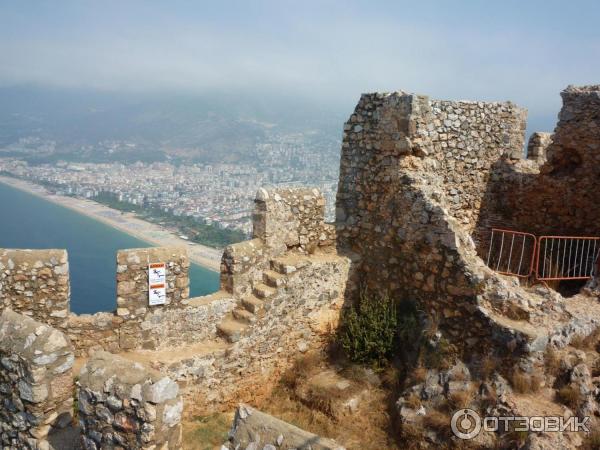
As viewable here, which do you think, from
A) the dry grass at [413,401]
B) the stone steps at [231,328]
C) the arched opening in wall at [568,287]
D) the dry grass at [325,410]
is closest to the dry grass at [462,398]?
the dry grass at [413,401]

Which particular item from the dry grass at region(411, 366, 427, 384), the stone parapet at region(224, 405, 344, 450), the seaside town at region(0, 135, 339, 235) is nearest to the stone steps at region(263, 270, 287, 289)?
the dry grass at region(411, 366, 427, 384)

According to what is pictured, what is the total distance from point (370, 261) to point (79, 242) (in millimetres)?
32733

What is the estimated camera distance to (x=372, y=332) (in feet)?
26.1

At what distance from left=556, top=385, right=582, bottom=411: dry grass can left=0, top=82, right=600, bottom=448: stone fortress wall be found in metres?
0.56

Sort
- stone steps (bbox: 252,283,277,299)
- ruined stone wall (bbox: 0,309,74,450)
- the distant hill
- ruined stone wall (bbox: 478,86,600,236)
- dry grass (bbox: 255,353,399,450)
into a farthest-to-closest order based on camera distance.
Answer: the distant hill
ruined stone wall (bbox: 478,86,600,236)
stone steps (bbox: 252,283,277,299)
dry grass (bbox: 255,353,399,450)
ruined stone wall (bbox: 0,309,74,450)

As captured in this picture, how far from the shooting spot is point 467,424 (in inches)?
238

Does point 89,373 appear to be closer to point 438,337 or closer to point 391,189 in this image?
point 438,337

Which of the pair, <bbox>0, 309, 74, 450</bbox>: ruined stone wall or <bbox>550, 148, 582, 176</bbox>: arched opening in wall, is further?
<bbox>550, 148, 582, 176</bbox>: arched opening in wall

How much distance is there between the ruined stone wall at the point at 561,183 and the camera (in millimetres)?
9188

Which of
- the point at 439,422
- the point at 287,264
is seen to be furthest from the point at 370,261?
the point at 439,422

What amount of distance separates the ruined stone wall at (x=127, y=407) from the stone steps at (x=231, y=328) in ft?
11.8

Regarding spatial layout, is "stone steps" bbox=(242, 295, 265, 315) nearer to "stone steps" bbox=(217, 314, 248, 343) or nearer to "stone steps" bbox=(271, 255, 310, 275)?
"stone steps" bbox=(217, 314, 248, 343)

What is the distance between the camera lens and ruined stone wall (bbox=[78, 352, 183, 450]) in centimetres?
385

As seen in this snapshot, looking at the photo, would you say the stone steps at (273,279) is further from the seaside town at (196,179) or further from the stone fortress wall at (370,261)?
the seaside town at (196,179)
